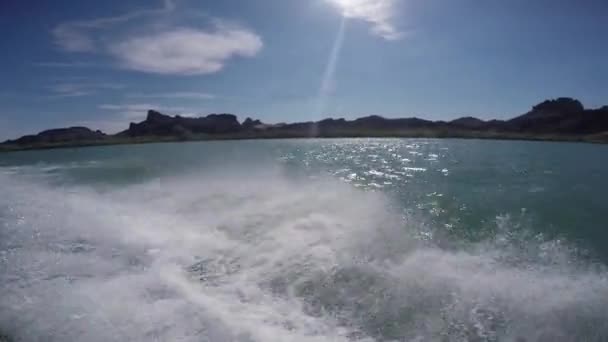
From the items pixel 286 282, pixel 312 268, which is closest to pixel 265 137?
pixel 312 268

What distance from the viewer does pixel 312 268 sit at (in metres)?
7.49

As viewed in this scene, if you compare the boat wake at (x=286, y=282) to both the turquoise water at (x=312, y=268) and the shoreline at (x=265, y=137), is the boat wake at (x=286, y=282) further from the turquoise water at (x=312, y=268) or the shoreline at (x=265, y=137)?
the shoreline at (x=265, y=137)

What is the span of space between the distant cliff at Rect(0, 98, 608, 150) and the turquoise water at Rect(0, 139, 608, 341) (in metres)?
88.8

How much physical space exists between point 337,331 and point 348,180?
1333 cm

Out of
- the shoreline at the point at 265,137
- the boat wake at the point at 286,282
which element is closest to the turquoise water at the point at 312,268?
the boat wake at the point at 286,282

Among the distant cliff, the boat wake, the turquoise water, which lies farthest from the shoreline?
the boat wake

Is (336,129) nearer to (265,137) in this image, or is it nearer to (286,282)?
(265,137)

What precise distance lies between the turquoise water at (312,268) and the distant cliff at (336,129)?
291 ft

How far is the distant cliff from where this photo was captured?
96625 mm

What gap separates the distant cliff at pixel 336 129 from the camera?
317ft

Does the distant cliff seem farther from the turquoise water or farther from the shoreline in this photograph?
the turquoise water

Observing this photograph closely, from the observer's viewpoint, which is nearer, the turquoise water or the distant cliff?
the turquoise water

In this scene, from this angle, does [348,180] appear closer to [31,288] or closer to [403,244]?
[403,244]

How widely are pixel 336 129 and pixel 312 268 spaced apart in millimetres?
128877
